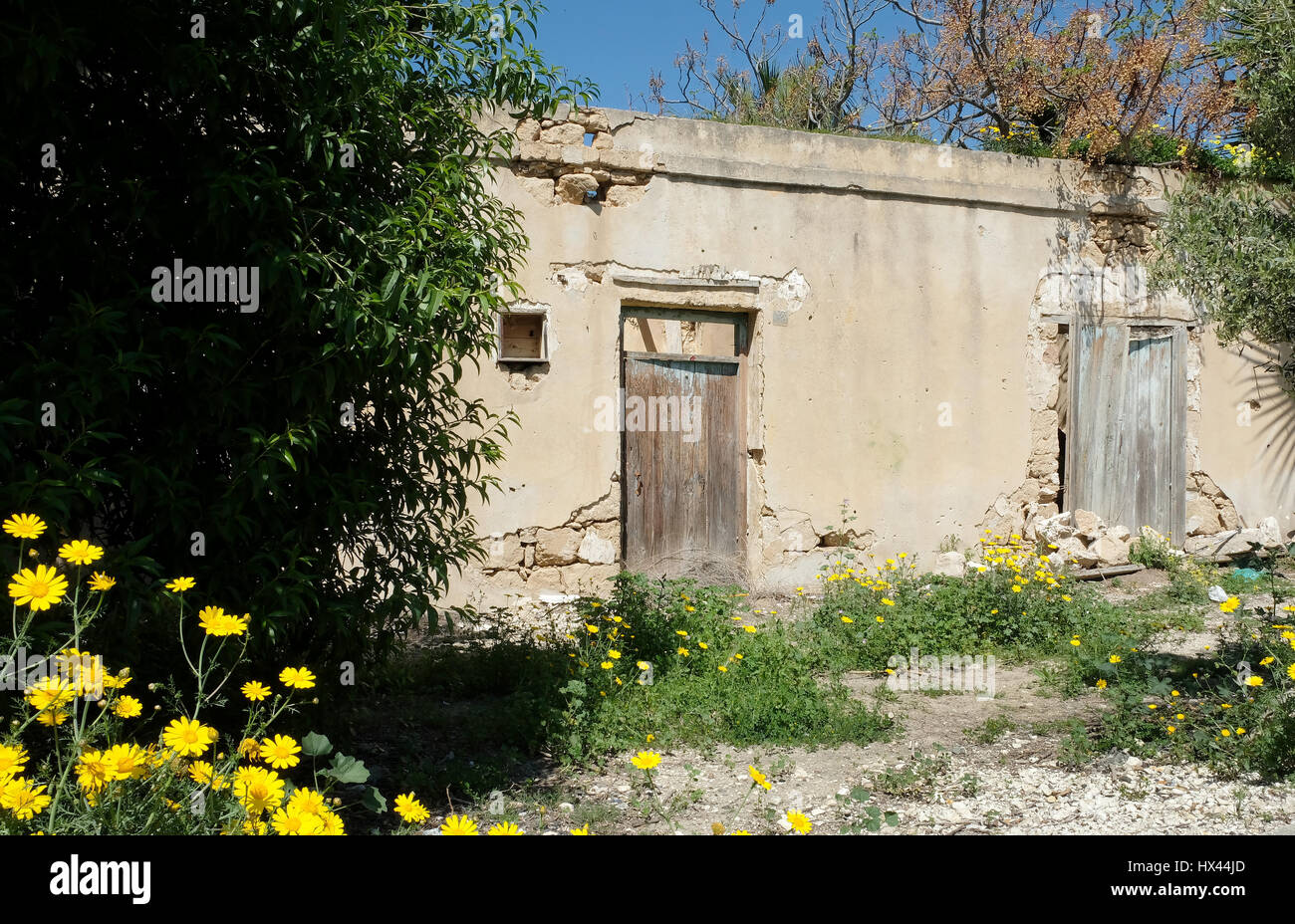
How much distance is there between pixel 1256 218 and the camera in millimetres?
5656

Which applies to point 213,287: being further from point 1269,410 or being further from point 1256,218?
point 1269,410

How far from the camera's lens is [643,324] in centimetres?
908

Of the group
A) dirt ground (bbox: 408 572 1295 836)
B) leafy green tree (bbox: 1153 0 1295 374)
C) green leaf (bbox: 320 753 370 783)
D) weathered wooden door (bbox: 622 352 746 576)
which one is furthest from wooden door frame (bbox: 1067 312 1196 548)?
green leaf (bbox: 320 753 370 783)

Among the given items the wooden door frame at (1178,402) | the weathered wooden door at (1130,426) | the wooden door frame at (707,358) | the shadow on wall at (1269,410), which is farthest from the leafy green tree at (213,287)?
the shadow on wall at (1269,410)

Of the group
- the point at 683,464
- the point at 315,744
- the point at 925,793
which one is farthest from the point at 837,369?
the point at 315,744

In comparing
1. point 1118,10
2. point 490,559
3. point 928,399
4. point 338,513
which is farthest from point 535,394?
point 1118,10

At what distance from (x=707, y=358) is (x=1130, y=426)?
13.3 ft

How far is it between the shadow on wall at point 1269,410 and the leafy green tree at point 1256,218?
2861 millimetres

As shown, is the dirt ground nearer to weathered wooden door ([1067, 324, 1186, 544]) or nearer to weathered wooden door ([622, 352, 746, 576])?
weathered wooden door ([622, 352, 746, 576])

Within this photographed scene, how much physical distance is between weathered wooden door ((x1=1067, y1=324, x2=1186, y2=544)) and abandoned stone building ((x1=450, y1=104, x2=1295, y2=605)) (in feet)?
0.07

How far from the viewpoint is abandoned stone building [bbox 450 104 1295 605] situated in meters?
7.12

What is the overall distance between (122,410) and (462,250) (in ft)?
4.01

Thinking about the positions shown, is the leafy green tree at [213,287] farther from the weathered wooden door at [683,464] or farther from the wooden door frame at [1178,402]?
the wooden door frame at [1178,402]
